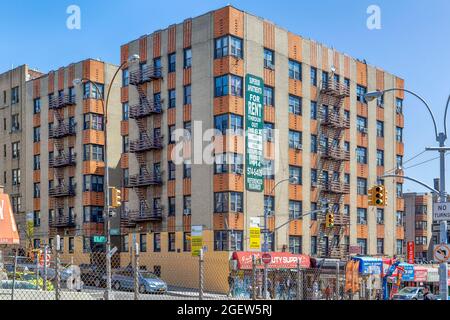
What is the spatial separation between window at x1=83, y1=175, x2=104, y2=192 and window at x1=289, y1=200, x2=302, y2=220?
2071 cm

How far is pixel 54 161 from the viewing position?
70750 mm

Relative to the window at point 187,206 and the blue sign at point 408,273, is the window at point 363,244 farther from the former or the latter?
the window at point 187,206

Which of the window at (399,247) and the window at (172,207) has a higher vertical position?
the window at (172,207)

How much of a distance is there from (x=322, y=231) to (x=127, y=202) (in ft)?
63.9

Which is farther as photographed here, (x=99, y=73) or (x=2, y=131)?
(x=2, y=131)

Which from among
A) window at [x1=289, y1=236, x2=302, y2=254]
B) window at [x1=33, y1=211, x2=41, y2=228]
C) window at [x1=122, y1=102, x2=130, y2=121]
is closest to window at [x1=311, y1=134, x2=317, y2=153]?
window at [x1=289, y1=236, x2=302, y2=254]

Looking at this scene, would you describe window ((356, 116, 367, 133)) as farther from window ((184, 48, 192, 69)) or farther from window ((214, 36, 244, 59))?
window ((184, 48, 192, 69))

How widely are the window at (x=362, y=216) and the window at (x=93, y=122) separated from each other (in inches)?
1139

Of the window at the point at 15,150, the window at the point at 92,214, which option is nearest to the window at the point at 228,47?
the window at the point at 92,214

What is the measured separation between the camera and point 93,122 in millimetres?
68125

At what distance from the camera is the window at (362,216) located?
6981 cm
